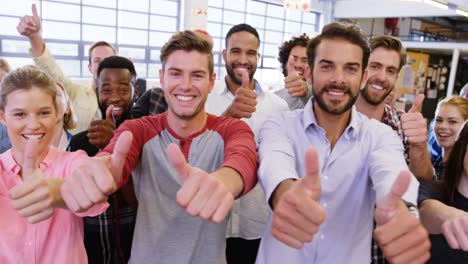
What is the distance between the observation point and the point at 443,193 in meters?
1.74

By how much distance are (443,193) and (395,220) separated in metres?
0.81

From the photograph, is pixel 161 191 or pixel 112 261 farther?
pixel 112 261

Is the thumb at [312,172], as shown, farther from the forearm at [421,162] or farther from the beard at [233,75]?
the beard at [233,75]

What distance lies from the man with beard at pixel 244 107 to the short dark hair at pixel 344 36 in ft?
1.46

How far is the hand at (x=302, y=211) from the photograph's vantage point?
43.3 inches

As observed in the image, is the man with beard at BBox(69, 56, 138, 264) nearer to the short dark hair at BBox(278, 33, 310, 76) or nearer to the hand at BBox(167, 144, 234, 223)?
the hand at BBox(167, 144, 234, 223)

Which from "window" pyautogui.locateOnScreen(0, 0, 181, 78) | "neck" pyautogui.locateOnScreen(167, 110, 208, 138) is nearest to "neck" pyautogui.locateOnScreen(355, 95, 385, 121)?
"neck" pyautogui.locateOnScreen(167, 110, 208, 138)

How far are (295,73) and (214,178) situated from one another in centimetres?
169

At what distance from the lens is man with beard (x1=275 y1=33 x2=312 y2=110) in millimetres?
2570

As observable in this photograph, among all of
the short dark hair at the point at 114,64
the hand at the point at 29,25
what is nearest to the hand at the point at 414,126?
the short dark hair at the point at 114,64

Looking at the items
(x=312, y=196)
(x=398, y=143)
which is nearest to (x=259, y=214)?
(x=398, y=143)

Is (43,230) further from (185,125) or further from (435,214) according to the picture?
(435,214)

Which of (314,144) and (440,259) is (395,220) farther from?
(440,259)

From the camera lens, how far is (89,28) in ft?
34.9
